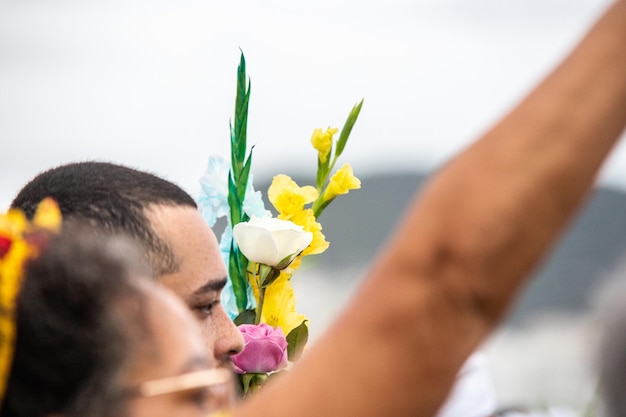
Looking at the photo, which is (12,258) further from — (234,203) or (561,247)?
(561,247)

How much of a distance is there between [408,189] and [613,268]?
748cm

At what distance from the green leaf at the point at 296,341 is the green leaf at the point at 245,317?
4.2 inches

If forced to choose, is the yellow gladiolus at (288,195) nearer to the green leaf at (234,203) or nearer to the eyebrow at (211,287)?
the green leaf at (234,203)

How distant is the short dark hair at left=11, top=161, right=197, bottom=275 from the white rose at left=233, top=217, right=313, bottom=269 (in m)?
0.25

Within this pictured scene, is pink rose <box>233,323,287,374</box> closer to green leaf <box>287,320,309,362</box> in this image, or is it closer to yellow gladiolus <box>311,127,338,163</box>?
green leaf <box>287,320,309,362</box>

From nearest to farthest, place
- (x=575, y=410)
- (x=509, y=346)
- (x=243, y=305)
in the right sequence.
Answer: (x=575, y=410)
(x=243, y=305)
(x=509, y=346)

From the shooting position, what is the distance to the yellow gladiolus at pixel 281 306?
3.01 metres

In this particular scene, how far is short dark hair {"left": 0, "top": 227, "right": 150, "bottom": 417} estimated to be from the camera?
4.48 feet

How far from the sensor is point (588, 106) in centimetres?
111

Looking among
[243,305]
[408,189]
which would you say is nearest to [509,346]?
[243,305]

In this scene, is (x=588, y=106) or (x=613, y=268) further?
(x=613, y=268)

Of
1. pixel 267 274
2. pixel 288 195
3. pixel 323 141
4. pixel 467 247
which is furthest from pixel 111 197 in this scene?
pixel 467 247

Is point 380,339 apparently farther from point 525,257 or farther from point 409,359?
point 525,257

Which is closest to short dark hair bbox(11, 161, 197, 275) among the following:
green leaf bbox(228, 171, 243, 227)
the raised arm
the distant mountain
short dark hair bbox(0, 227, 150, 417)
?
green leaf bbox(228, 171, 243, 227)
